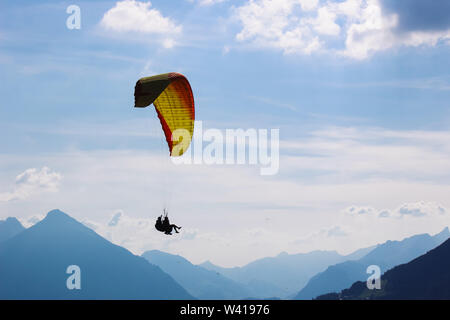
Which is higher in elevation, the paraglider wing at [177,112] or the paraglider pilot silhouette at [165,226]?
the paraglider wing at [177,112]

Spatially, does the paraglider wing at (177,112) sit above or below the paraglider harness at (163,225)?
above

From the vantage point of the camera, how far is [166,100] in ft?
135

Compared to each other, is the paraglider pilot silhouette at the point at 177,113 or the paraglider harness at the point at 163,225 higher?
the paraglider pilot silhouette at the point at 177,113

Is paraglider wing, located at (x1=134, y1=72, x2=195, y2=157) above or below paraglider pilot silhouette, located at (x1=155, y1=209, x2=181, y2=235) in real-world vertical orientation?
above

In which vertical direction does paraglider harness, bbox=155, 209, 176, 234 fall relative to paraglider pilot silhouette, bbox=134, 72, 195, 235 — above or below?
below

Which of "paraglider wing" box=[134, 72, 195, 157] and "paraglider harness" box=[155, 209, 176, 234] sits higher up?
"paraglider wing" box=[134, 72, 195, 157]

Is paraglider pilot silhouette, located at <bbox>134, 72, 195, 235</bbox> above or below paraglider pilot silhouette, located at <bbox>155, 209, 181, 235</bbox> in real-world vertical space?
above
